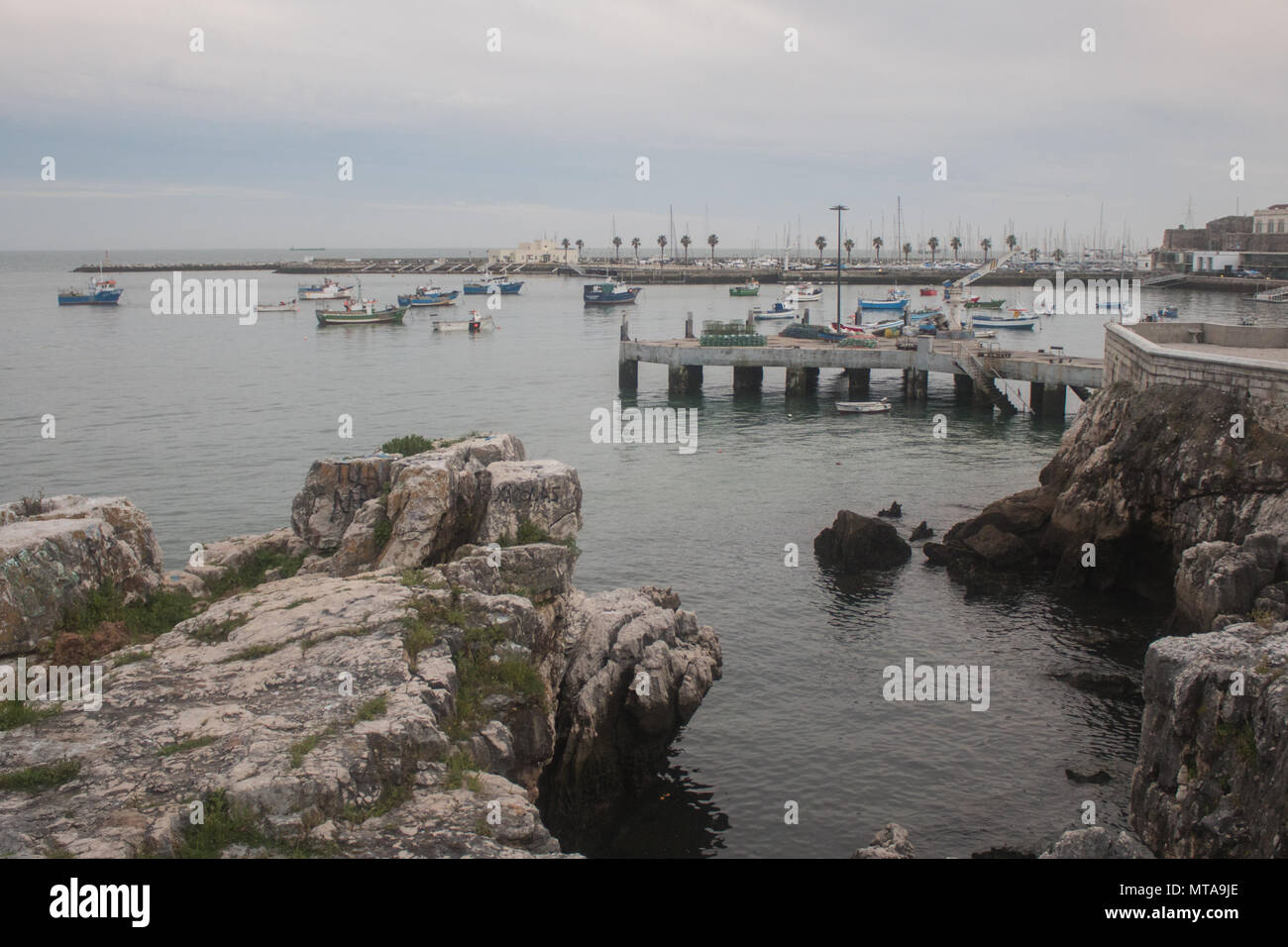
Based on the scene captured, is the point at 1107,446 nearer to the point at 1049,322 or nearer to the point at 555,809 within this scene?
the point at 555,809

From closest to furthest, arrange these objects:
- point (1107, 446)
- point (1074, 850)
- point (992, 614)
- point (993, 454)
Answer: point (1074, 850) → point (992, 614) → point (1107, 446) → point (993, 454)

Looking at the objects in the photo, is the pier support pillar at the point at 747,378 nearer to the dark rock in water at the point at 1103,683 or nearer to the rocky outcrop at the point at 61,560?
the dark rock in water at the point at 1103,683

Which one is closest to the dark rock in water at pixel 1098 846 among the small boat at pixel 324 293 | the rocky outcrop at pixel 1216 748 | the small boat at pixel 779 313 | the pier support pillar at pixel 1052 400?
the rocky outcrop at pixel 1216 748

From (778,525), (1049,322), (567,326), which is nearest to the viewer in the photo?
(778,525)

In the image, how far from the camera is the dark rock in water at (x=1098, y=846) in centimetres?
1389

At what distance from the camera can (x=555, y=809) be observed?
1998 centimetres

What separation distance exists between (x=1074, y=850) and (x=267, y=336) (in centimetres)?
11270

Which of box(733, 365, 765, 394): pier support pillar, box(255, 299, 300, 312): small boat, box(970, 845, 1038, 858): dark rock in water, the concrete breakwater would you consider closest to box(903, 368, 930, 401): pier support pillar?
box(733, 365, 765, 394): pier support pillar

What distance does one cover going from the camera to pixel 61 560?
17406mm

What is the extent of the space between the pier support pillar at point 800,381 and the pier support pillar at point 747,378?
8.77ft

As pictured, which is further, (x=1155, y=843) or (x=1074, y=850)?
(x=1155, y=843)

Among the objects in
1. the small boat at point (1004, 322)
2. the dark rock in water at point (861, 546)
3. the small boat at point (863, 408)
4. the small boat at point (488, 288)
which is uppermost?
the small boat at point (488, 288)

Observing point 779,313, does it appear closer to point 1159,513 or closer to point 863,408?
point 863,408
